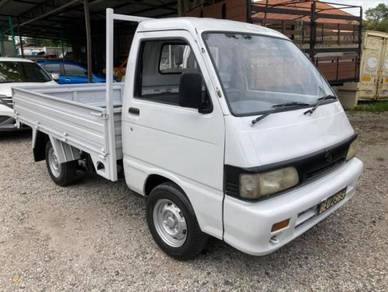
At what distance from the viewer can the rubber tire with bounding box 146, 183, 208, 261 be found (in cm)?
266

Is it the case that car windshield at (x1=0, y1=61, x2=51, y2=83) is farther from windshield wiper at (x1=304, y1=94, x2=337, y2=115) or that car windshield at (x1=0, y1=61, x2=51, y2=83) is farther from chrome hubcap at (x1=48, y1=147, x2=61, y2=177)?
windshield wiper at (x1=304, y1=94, x2=337, y2=115)

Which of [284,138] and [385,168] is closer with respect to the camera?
[284,138]

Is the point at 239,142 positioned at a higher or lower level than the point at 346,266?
higher

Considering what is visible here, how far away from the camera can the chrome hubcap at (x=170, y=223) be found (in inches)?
112

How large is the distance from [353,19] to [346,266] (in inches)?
329

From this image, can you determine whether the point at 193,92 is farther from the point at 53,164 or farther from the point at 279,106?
the point at 53,164

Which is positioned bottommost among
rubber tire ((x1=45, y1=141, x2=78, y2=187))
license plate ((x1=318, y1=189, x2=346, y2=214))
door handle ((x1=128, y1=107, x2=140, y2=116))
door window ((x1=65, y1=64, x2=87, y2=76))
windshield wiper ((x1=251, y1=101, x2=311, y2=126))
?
rubber tire ((x1=45, y1=141, x2=78, y2=187))

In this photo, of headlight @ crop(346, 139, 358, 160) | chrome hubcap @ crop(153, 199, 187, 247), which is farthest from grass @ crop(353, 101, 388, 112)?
chrome hubcap @ crop(153, 199, 187, 247)

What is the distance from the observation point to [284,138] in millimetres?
2361

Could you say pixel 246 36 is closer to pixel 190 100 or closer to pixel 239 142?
pixel 190 100

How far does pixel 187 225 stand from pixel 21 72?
22.2 feet

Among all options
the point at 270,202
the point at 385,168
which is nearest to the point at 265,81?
the point at 270,202

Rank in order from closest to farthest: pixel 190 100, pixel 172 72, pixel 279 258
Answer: pixel 190 100, pixel 279 258, pixel 172 72

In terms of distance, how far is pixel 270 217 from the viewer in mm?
2174
